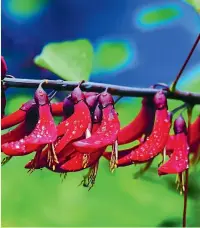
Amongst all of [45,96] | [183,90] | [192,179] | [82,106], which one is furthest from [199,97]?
[45,96]

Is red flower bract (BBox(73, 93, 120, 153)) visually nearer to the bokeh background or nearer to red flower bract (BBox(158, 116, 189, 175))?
the bokeh background

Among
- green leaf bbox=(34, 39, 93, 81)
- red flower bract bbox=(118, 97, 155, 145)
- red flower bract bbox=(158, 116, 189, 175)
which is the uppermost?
green leaf bbox=(34, 39, 93, 81)

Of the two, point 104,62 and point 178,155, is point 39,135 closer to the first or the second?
point 104,62

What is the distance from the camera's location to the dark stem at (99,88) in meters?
1.73

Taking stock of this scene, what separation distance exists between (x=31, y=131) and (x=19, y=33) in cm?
30

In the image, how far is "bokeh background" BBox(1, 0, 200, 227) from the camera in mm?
1732

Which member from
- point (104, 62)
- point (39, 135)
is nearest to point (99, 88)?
point (104, 62)

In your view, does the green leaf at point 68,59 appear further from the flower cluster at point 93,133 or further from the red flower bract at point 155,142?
the red flower bract at point 155,142

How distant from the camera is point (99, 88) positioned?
1.73 m

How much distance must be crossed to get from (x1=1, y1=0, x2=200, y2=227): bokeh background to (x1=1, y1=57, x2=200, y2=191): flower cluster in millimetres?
29

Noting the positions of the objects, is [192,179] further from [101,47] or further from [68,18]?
[68,18]

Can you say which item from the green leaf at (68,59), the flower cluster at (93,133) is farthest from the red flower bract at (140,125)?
the green leaf at (68,59)

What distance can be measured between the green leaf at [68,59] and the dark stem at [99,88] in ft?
0.08

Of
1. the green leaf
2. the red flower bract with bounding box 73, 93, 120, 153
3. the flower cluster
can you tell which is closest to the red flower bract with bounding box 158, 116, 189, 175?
the flower cluster
